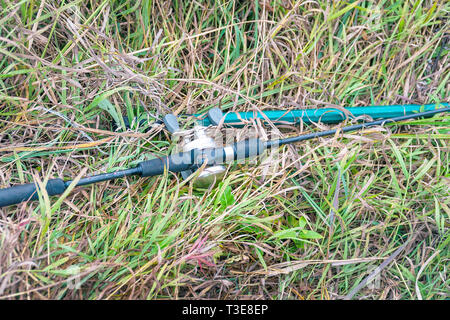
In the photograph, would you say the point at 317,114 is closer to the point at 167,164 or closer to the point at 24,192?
the point at 167,164

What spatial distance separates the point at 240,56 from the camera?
181 cm

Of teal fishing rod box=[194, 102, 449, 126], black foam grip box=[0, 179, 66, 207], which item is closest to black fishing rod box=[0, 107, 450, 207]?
black foam grip box=[0, 179, 66, 207]

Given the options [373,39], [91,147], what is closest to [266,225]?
[91,147]

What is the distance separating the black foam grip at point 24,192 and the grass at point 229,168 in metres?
0.04

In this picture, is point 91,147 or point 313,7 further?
point 313,7

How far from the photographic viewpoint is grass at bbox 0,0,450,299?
140 cm

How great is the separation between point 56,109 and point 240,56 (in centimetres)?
84

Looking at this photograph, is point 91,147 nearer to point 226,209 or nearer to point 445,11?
point 226,209

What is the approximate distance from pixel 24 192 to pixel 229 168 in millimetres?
782

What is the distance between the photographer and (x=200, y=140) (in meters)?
1.55

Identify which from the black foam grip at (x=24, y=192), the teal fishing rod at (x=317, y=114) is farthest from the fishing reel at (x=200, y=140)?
the black foam grip at (x=24, y=192)

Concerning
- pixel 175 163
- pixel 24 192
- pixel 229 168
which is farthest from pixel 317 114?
pixel 24 192

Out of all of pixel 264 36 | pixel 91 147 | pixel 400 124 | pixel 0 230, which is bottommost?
pixel 0 230
